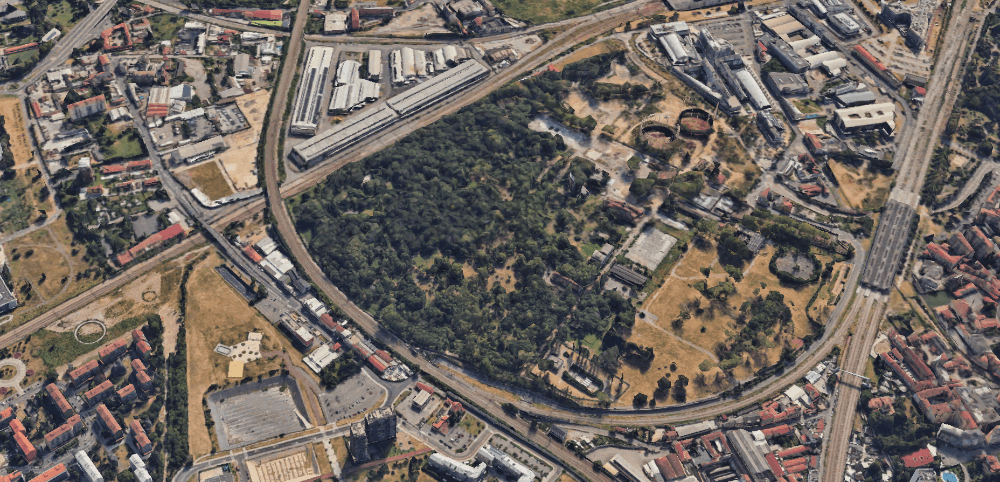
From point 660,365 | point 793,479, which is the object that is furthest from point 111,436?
point 793,479

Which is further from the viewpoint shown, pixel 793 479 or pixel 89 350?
pixel 89 350

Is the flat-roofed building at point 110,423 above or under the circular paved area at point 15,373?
under

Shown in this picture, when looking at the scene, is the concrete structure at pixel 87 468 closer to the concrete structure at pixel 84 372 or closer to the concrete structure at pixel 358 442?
the concrete structure at pixel 84 372

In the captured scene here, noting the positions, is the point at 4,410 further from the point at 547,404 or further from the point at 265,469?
the point at 547,404

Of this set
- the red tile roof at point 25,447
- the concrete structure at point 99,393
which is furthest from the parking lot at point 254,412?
the red tile roof at point 25,447

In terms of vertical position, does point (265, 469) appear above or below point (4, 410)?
below
